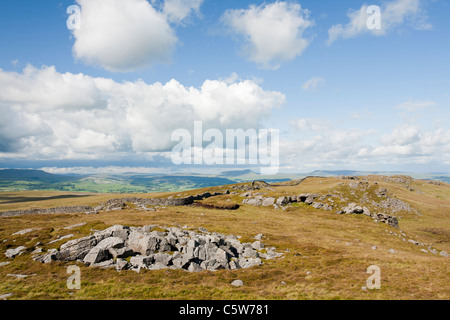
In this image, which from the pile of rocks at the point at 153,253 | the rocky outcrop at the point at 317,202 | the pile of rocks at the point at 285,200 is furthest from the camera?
the pile of rocks at the point at 285,200

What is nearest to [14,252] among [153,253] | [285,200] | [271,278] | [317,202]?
[153,253]

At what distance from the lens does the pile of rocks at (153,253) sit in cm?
2638

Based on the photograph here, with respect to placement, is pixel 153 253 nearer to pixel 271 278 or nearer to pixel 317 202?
pixel 271 278

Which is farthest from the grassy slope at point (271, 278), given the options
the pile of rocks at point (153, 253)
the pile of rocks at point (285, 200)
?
the pile of rocks at point (285, 200)

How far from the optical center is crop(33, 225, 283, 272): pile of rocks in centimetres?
2638

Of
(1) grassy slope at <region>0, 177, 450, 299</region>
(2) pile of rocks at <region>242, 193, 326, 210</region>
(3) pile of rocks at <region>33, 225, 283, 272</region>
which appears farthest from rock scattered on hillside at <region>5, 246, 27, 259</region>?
(2) pile of rocks at <region>242, 193, 326, 210</region>

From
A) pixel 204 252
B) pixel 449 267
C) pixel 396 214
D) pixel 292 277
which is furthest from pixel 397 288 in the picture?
pixel 396 214

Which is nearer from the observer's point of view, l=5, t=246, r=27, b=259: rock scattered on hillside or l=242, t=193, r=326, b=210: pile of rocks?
l=5, t=246, r=27, b=259: rock scattered on hillside

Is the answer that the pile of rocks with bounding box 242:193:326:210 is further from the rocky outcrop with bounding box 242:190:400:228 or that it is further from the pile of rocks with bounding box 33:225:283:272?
the pile of rocks with bounding box 33:225:283:272

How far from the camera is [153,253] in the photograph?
28516mm

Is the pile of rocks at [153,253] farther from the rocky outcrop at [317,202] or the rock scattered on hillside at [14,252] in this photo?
the rocky outcrop at [317,202]

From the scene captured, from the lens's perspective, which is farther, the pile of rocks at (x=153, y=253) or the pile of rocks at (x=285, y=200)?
the pile of rocks at (x=285, y=200)

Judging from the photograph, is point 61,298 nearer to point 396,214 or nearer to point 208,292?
point 208,292
